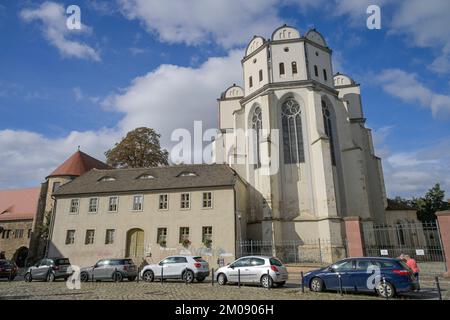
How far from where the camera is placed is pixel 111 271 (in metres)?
18.6

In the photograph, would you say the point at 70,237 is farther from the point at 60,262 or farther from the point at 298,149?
the point at 298,149

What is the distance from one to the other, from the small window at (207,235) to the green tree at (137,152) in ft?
58.3

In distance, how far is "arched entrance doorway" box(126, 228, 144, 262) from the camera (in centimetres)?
2505

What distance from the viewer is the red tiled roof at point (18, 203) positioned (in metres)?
42.6

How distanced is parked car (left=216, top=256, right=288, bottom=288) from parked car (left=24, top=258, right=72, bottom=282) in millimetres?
11120

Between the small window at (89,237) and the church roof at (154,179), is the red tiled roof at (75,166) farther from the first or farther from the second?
the small window at (89,237)

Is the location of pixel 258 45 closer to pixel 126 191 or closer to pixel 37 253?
pixel 126 191

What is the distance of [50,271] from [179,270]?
358 inches

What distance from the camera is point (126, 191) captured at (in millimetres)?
26906

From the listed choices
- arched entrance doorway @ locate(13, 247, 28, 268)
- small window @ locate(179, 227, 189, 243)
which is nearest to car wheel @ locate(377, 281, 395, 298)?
small window @ locate(179, 227, 189, 243)

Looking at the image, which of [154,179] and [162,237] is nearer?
[162,237]

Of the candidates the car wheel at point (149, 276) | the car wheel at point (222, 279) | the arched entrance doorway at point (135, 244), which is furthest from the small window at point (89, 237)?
the car wheel at point (222, 279)

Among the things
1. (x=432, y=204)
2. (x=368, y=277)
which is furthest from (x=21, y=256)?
(x=432, y=204)

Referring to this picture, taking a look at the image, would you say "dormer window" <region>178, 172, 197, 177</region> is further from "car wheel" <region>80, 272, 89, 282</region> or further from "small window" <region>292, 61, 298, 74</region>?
"small window" <region>292, 61, 298, 74</region>
